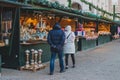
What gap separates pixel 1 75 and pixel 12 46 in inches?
68.7

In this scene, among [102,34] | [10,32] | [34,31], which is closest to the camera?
[10,32]

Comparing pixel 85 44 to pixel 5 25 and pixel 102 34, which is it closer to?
pixel 102 34

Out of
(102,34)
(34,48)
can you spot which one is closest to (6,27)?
(34,48)

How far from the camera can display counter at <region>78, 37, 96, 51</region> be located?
2380 cm

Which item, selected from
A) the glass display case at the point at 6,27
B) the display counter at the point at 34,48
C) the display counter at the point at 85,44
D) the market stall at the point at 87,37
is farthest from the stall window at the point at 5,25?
the display counter at the point at 85,44

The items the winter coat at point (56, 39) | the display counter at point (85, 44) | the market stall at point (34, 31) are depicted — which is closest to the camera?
the winter coat at point (56, 39)

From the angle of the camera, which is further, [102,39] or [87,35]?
[102,39]

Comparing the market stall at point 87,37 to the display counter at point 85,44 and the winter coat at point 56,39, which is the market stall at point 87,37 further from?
the winter coat at point 56,39

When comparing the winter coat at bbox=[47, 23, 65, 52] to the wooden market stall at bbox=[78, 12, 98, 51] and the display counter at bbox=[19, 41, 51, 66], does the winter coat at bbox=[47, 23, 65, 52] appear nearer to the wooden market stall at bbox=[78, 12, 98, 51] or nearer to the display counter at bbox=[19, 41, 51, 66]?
the display counter at bbox=[19, 41, 51, 66]

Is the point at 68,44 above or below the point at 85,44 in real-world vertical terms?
above

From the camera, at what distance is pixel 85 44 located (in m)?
25.3

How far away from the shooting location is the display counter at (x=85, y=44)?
2380 centimetres

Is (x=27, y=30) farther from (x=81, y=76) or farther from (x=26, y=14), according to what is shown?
(x=81, y=76)

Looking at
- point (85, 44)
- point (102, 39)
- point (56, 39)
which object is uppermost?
point (56, 39)
